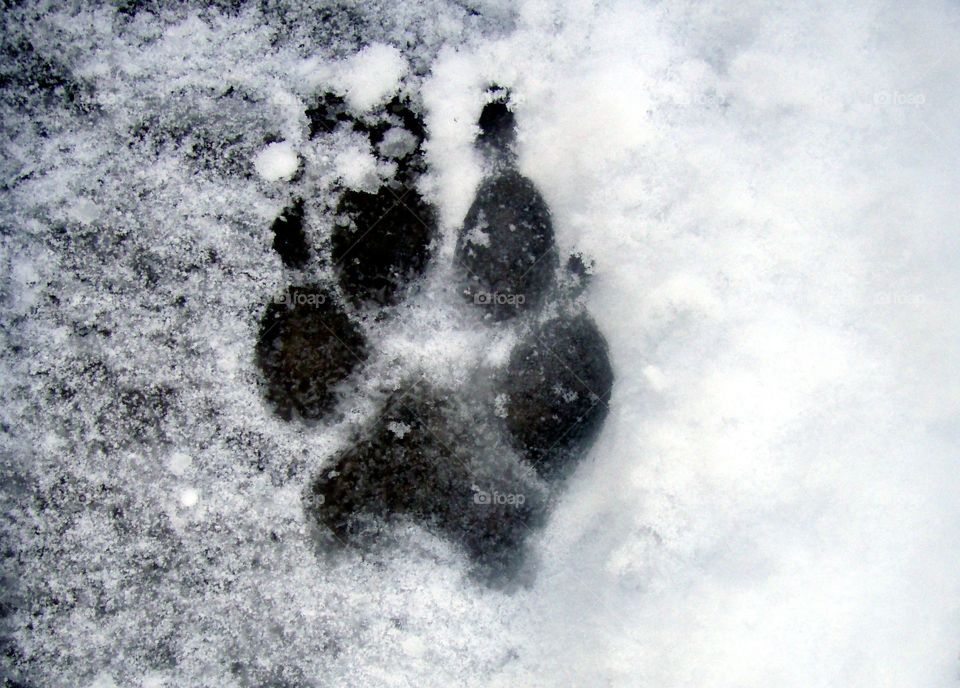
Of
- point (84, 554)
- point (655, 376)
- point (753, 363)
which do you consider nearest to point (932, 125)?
point (753, 363)

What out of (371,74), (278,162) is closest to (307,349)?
(278,162)

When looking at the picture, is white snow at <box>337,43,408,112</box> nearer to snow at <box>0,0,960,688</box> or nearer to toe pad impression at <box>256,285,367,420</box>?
snow at <box>0,0,960,688</box>

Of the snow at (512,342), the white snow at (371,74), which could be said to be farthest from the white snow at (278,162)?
the white snow at (371,74)

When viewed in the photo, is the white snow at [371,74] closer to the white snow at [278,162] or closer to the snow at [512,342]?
the snow at [512,342]

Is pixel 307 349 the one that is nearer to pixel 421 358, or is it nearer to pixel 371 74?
pixel 421 358

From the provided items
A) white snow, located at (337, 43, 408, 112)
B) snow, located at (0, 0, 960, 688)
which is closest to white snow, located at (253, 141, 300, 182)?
snow, located at (0, 0, 960, 688)

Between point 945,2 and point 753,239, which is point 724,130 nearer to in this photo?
point 753,239
